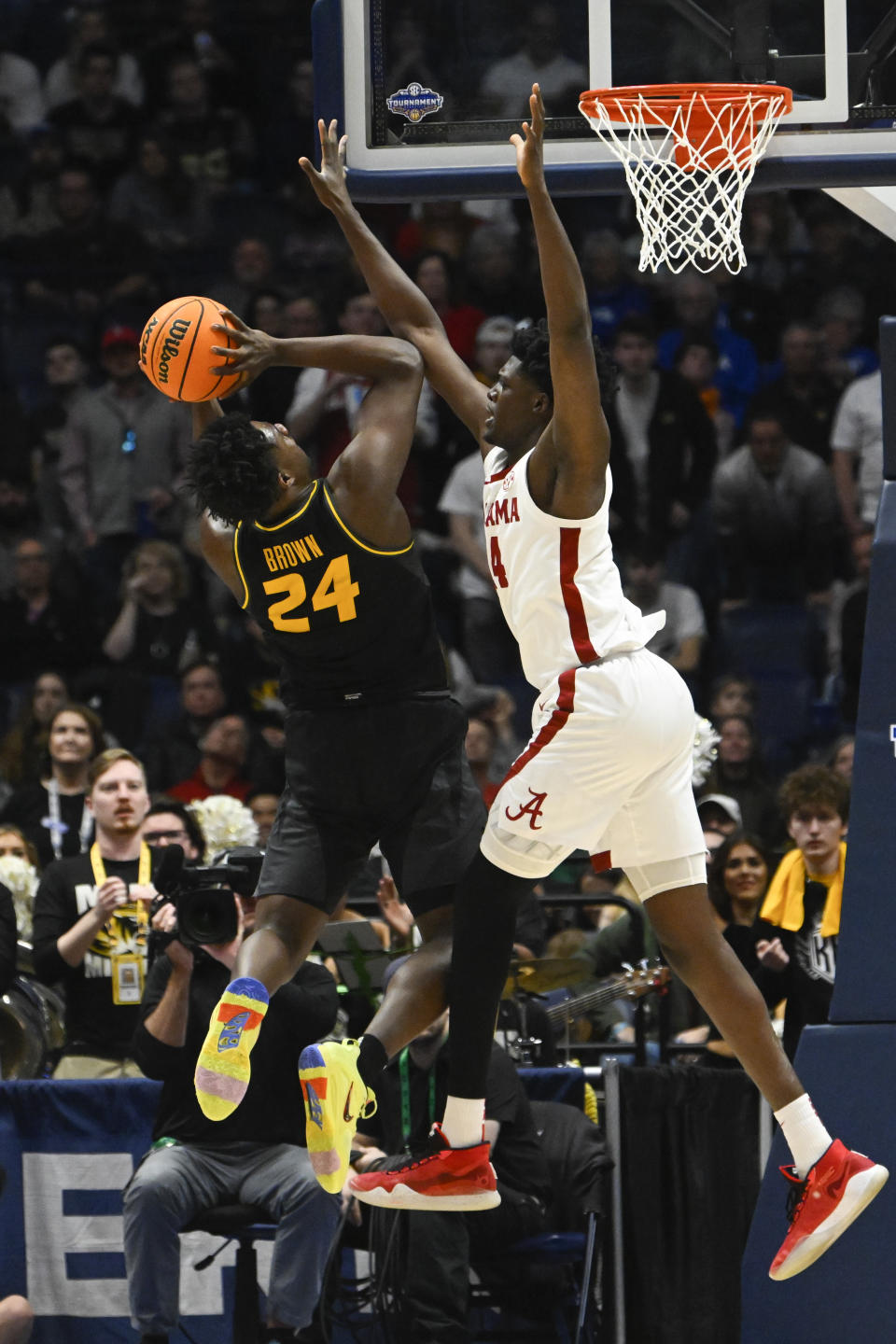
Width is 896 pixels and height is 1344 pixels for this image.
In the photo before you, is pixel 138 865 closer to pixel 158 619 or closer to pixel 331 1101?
pixel 158 619

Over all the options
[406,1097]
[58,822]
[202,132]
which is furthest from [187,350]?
[202,132]

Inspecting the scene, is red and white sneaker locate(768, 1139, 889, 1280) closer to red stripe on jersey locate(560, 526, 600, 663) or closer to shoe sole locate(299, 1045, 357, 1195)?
shoe sole locate(299, 1045, 357, 1195)

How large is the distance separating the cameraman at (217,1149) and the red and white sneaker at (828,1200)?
2335 millimetres

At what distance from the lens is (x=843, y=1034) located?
22.3 feet

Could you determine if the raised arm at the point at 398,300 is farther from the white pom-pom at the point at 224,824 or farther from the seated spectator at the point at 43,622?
the seated spectator at the point at 43,622

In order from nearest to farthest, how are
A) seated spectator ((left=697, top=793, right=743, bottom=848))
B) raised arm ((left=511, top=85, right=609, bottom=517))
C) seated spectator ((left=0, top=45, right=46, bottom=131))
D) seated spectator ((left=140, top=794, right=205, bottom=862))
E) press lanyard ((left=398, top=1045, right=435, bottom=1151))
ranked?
raised arm ((left=511, top=85, right=609, bottom=517)) < press lanyard ((left=398, top=1045, right=435, bottom=1151)) < seated spectator ((left=140, top=794, right=205, bottom=862)) < seated spectator ((left=697, top=793, right=743, bottom=848)) < seated spectator ((left=0, top=45, right=46, bottom=131))

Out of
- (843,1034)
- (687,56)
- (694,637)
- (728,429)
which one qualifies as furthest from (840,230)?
(843,1034)

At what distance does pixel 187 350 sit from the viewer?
5934mm

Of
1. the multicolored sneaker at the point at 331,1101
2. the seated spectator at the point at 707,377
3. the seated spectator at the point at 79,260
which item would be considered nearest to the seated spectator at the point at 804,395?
the seated spectator at the point at 707,377

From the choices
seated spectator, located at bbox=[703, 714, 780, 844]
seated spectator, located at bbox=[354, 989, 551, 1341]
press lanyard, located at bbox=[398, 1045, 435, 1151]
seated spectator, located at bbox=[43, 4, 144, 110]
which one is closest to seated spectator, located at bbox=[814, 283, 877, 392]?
seated spectator, located at bbox=[703, 714, 780, 844]

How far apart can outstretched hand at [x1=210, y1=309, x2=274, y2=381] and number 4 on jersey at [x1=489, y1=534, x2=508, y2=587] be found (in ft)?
2.74

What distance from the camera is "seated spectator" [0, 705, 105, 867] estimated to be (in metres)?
10.7

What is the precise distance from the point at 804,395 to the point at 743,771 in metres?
3.00

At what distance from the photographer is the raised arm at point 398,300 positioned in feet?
20.9
